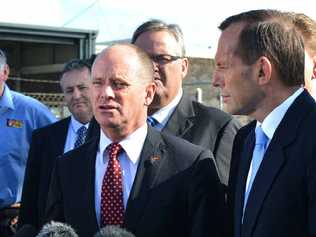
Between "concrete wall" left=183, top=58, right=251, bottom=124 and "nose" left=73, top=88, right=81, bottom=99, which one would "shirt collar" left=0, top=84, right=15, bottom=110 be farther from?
"concrete wall" left=183, top=58, right=251, bottom=124

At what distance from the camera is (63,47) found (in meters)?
7.32

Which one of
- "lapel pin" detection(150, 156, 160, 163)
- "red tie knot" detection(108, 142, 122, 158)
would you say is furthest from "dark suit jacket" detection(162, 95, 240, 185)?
"red tie knot" detection(108, 142, 122, 158)

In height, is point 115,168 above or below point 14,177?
above

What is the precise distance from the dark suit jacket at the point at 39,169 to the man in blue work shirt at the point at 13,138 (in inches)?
21.9

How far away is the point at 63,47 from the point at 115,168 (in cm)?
491

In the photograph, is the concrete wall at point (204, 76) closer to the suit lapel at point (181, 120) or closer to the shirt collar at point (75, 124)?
the shirt collar at point (75, 124)

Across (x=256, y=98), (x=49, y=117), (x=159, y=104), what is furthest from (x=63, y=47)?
(x=256, y=98)

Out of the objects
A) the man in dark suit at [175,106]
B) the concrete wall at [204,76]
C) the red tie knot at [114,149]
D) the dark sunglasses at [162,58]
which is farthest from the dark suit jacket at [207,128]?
the concrete wall at [204,76]

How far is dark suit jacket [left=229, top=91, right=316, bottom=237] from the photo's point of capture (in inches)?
79.8

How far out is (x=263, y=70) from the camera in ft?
7.32

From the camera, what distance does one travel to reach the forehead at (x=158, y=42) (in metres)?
3.52

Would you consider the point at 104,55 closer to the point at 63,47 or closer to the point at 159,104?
the point at 159,104

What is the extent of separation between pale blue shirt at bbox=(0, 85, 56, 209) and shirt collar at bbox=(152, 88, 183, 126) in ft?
5.31

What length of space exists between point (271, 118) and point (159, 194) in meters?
0.61
